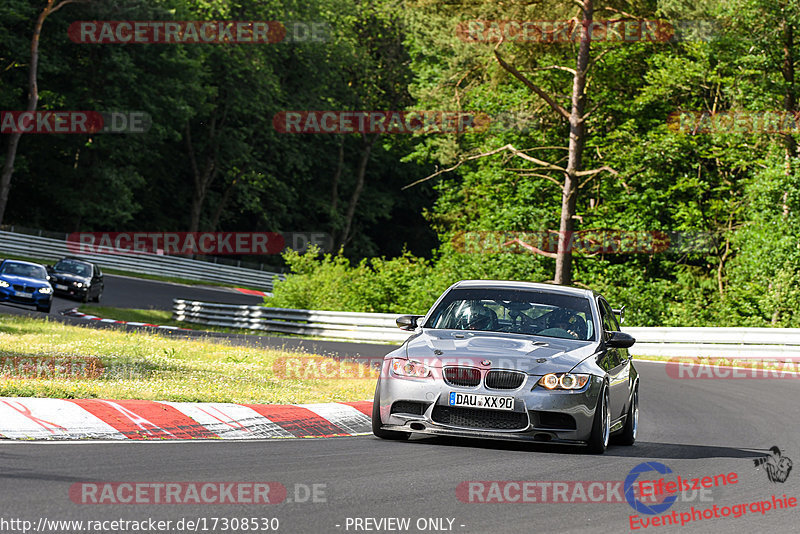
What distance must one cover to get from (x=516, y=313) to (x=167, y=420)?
3433 millimetres

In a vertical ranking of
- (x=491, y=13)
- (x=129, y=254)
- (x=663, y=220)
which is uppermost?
(x=491, y=13)

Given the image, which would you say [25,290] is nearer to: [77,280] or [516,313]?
[77,280]

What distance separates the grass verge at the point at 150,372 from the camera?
1134 centimetres

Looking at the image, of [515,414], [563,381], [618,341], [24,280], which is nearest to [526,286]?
[618,341]

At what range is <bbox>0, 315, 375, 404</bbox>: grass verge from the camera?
11336 millimetres

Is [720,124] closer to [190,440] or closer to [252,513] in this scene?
[190,440]

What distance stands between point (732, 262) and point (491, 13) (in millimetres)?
11152

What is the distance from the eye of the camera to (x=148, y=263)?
5769 centimetres

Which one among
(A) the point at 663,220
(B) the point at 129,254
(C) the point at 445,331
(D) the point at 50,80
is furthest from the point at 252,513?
(D) the point at 50,80

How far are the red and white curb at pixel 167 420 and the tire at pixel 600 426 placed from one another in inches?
96.5

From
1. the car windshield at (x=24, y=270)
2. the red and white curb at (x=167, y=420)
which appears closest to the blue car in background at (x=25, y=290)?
the car windshield at (x=24, y=270)

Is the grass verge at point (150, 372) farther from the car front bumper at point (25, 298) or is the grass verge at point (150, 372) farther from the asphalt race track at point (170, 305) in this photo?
the car front bumper at point (25, 298)

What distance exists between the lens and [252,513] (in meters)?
6.35

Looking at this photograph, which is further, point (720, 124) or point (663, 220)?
point (663, 220)
